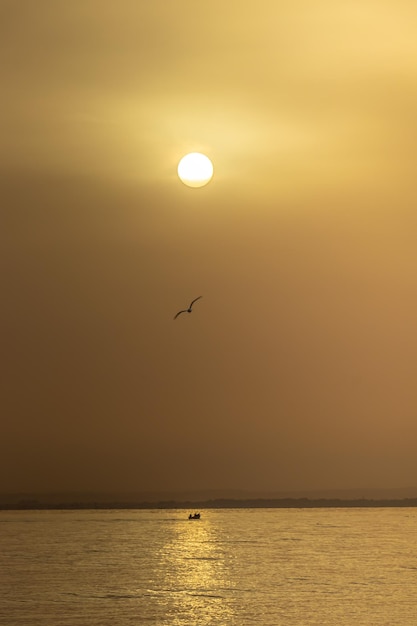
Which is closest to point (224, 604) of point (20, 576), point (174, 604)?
point (174, 604)

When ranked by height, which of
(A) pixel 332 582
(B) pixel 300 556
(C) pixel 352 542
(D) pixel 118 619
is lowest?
(D) pixel 118 619

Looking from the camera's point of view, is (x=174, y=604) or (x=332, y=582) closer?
(x=174, y=604)

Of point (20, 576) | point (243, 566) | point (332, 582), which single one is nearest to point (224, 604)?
point (332, 582)

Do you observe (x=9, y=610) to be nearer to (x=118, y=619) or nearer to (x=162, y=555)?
(x=118, y=619)

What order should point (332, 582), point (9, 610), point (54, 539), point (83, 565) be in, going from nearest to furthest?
point (9, 610) < point (332, 582) < point (83, 565) < point (54, 539)

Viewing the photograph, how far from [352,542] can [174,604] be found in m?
75.4

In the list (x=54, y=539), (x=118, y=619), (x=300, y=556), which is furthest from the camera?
(x=54, y=539)

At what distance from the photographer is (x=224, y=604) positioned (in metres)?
48.8

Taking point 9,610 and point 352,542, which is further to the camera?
point 352,542

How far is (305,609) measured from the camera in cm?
4722

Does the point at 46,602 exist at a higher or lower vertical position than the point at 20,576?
lower

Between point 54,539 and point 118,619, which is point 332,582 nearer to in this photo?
point 118,619

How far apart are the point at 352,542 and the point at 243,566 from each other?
A: 4568 cm

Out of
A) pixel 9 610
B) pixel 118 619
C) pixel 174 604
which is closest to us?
pixel 118 619
